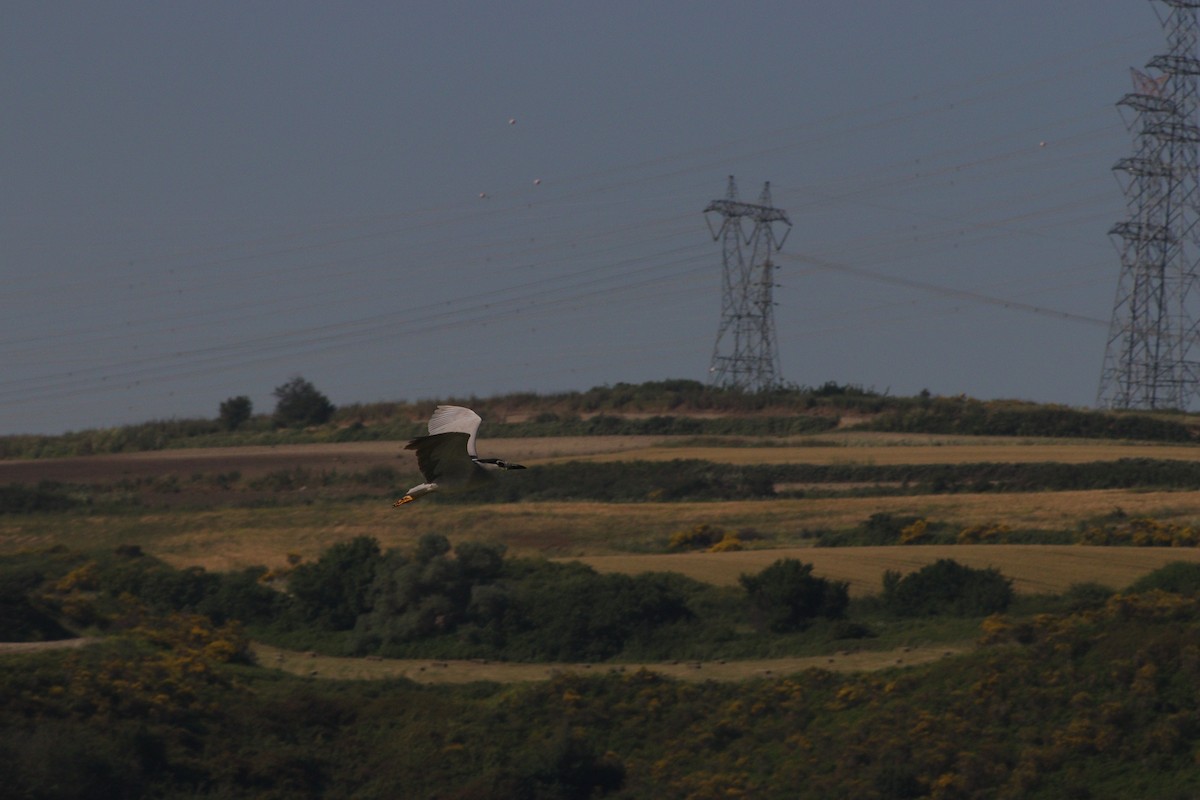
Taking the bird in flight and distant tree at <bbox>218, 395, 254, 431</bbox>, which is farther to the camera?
distant tree at <bbox>218, 395, 254, 431</bbox>

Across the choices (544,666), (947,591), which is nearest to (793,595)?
(947,591)

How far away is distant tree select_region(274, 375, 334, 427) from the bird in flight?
334 ft

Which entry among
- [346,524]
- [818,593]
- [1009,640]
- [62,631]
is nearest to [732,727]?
[1009,640]

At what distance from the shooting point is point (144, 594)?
222ft

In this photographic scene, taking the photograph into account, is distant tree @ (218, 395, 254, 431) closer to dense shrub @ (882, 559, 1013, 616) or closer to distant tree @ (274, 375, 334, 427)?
distant tree @ (274, 375, 334, 427)

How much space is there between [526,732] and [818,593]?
14.4 m

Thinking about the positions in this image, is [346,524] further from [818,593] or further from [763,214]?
[763,214]

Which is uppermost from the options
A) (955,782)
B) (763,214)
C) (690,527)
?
(763,214)

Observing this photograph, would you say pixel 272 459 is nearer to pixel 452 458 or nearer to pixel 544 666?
pixel 544 666

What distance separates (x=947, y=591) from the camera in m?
60.3

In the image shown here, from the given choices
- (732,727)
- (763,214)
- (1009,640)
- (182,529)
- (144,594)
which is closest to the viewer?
(732,727)

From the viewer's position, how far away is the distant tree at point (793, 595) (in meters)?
58.9

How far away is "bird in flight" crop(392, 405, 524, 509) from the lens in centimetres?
2131

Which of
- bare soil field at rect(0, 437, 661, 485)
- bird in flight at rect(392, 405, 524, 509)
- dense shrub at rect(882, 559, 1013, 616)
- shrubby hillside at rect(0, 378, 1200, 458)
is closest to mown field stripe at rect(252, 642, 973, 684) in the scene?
dense shrub at rect(882, 559, 1013, 616)
